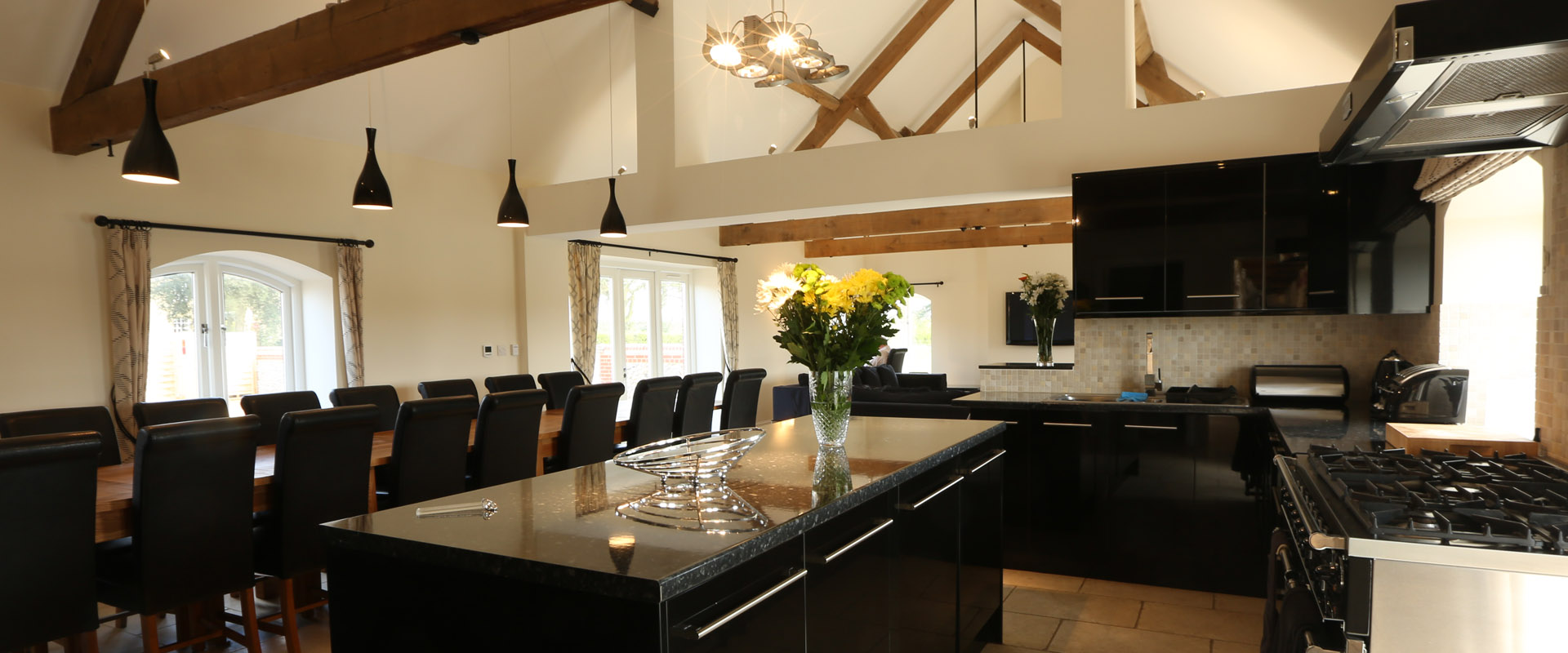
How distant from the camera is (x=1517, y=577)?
140 cm

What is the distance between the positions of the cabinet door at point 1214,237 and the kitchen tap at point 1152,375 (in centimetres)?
39

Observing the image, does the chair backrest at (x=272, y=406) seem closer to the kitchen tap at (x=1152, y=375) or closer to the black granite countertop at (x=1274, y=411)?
the black granite countertop at (x=1274, y=411)

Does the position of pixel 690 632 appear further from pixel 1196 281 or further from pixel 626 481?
pixel 1196 281

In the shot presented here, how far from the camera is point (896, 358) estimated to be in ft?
36.7

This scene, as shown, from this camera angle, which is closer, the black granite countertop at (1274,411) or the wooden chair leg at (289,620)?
the black granite countertop at (1274,411)

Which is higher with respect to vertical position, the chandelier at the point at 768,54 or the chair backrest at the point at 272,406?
the chandelier at the point at 768,54

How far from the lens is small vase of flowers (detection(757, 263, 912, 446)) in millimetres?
2248

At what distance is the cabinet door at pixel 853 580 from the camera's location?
1.69 m

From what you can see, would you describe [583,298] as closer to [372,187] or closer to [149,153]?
[372,187]

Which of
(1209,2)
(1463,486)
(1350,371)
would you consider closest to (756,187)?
(1209,2)

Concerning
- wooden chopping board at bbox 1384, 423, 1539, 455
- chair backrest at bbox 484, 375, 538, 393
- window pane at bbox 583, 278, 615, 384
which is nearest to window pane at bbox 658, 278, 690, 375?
window pane at bbox 583, 278, 615, 384

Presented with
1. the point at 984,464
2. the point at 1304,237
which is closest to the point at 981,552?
the point at 984,464

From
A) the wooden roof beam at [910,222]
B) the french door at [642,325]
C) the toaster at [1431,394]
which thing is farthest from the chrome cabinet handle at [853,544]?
the french door at [642,325]

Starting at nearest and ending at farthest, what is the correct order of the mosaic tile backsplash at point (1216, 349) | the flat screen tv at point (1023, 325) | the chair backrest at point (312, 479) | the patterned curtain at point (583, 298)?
the chair backrest at point (312, 479) < the mosaic tile backsplash at point (1216, 349) < the patterned curtain at point (583, 298) < the flat screen tv at point (1023, 325)
